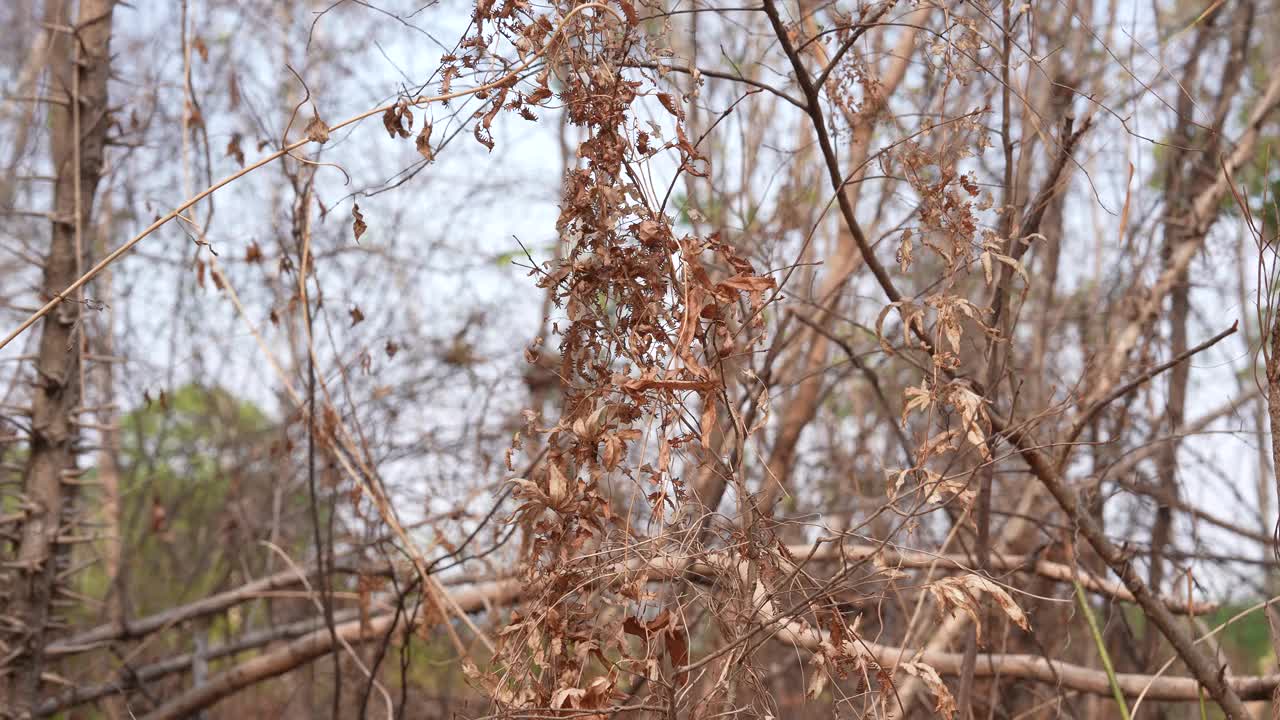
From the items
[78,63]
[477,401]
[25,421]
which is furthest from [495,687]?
[477,401]

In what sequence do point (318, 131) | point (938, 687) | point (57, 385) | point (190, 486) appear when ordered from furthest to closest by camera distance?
point (190, 486) → point (57, 385) → point (318, 131) → point (938, 687)

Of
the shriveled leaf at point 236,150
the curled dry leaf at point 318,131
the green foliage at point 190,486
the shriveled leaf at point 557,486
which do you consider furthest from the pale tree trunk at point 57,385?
the green foliage at point 190,486

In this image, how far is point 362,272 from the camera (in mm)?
4840

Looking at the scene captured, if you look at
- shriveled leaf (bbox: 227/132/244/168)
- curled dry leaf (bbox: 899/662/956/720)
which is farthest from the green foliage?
curled dry leaf (bbox: 899/662/956/720)

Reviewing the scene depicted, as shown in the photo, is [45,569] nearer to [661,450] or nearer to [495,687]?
[495,687]

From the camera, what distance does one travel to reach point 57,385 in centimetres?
291

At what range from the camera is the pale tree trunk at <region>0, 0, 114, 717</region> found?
2840 millimetres

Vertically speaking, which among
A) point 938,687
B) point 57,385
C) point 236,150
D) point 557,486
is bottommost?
point 938,687

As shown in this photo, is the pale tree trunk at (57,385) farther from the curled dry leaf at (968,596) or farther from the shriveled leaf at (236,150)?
the curled dry leaf at (968,596)

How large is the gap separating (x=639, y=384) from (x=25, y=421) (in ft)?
7.90

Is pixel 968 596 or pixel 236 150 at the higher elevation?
pixel 236 150

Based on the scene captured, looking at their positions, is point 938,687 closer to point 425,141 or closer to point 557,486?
point 557,486

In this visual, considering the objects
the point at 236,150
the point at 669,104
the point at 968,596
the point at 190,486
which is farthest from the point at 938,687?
the point at 190,486

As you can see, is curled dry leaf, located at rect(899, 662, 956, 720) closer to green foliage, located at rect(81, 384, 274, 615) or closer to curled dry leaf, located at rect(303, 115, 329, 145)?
curled dry leaf, located at rect(303, 115, 329, 145)
